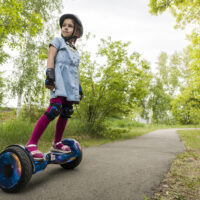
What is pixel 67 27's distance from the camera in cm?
246

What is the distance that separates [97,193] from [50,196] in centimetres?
40

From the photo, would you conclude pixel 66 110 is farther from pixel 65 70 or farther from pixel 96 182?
pixel 96 182

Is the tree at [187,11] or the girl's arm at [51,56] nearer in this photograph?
the girl's arm at [51,56]

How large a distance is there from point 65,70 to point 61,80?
17 centimetres

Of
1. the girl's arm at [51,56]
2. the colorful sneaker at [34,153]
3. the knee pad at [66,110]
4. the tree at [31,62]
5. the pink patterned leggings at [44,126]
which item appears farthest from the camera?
the tree at [31,62]

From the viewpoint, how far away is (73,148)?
7.69ft

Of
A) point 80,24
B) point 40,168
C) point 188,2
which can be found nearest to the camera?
point 40,168

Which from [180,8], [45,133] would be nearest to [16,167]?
[45,133]

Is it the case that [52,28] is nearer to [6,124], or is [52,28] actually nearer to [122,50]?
[122,50]

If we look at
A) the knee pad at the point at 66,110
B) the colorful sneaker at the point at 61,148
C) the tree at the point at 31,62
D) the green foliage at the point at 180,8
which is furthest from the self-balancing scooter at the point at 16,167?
the tree at the point at 31,62

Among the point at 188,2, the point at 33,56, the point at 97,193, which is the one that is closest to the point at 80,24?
the point at 97,193

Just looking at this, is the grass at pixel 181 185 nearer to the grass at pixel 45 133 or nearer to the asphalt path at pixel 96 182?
the asphalt path at pixel 96 182

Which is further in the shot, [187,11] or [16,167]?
[187,11]

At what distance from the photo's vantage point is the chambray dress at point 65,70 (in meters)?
2.17
